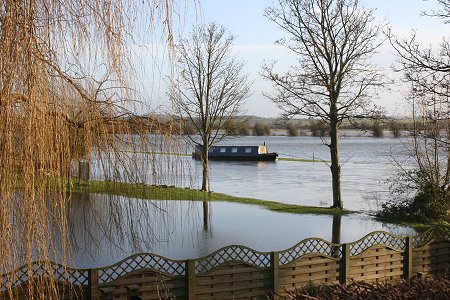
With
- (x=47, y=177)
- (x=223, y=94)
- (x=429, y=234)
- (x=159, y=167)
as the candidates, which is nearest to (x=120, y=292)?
(x=159, y=167)

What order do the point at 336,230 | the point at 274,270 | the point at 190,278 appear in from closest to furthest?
the point at 190,278, the point at 274,270, the point at 336,230

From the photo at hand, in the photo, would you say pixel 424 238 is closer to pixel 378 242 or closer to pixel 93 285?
pixel 378 242

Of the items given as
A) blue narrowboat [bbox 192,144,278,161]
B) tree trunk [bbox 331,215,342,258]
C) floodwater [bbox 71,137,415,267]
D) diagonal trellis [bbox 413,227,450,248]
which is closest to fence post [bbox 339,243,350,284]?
diagonal trellis [bbox 413,227,450,248]

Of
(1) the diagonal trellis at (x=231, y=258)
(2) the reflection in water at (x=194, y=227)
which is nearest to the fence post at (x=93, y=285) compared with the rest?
(2) the reflection in water at (x=194, y=227)

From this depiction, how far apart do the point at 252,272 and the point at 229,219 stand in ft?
27.8

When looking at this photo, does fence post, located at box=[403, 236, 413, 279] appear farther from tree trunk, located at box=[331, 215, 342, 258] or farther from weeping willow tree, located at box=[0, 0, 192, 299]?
weeping willow tree, located at box=[0, 0, 192, 299]

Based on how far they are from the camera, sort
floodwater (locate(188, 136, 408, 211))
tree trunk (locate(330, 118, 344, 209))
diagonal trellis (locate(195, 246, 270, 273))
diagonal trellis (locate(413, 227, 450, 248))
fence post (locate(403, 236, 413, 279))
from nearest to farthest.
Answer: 1. diagonal trellis (locate(195, 246, 270, 273))
2. fence post (locate(403, 236, 413, 279))
3. diagonal trellis (locate(413, 227, 450, 248))
4. tree trunk (locate(330, 118, 344, 209))
5. floodwater (locate(188, 136, 408, 211))

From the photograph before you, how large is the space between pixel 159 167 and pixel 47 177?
1144 mm

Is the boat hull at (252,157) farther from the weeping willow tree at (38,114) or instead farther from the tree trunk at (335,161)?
the weeping willow tree at (38,114)

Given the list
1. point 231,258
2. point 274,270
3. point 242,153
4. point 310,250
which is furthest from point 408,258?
point 242,153

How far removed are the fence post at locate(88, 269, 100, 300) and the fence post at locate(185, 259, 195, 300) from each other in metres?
1.08

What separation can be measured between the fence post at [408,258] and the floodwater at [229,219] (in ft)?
11.2

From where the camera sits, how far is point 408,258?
8.90 metres

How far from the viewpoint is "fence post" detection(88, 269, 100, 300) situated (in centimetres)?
634
